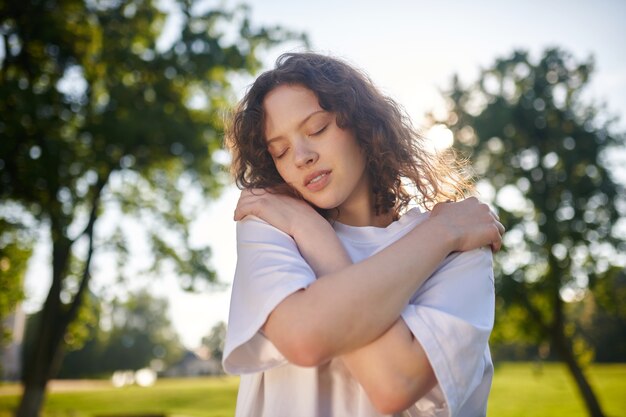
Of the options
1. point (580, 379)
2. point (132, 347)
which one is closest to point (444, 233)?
point (580, 379)

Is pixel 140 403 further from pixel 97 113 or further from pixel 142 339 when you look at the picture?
pixel 142 339

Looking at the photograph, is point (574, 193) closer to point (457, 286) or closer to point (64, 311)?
point (64, 311)

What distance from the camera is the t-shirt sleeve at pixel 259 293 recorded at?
1.54 meters

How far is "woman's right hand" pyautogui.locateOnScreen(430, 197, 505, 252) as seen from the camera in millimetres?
1782

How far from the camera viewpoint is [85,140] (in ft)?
45.0

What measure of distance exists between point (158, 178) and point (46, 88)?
13.1 feet

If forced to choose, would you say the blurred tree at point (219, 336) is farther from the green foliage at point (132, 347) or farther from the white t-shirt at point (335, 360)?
the green foliage at point (132, 347)

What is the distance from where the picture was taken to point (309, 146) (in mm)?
2031

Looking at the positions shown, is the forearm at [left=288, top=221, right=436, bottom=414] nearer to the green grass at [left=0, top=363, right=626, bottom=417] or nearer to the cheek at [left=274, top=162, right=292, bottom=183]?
the cheek at [left=274, top=162, right=292, bottom=183]

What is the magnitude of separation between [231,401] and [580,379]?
1899cm

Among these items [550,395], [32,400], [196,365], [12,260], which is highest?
[12,260]

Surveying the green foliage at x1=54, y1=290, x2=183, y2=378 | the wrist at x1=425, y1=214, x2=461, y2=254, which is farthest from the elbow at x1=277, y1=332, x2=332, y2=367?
the green foliage at x1=54, y1=290, x2=183, y2=378

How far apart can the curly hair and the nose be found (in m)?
0.18

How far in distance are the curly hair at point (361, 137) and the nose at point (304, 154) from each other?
0.59 ft
